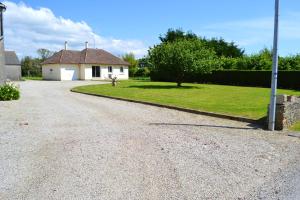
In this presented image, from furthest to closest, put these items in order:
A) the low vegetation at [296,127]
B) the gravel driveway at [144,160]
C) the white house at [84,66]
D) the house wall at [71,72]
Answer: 1. the white house at [84,66]
2. the house wall at [71,72]
3. the low vegetation at [296,127]
4. the gravel driveway at [144,160]

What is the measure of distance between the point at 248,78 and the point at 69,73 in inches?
1010

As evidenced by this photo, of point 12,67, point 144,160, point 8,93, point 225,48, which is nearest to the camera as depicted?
point 144,160

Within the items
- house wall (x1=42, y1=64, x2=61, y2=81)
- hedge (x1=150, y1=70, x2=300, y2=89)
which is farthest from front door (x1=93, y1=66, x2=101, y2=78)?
hedge (x1=150, y1=70, x2=300, y2=89)

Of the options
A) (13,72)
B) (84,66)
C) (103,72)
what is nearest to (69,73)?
(84,66)

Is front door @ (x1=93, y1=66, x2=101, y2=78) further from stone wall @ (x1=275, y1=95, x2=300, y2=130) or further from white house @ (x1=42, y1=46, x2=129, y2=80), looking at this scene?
stone wall @ (x1=275, y1=95, x2=300, y2=130)

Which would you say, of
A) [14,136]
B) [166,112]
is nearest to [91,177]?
[14,136]

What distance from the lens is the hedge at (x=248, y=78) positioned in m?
33.2

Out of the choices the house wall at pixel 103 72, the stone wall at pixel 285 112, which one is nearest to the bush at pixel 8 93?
the stone wall at pixel 285 112

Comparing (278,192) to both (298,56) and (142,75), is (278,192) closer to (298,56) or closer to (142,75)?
(298,56)

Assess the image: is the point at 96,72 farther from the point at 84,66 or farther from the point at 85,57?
the point at 85,57

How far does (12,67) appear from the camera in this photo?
182 feet

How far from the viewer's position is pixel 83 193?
5.59 m

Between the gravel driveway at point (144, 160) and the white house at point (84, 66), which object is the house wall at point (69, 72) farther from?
the gravel driveway at point (144, 160)

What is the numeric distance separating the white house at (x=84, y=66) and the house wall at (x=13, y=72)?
373 centimetres
